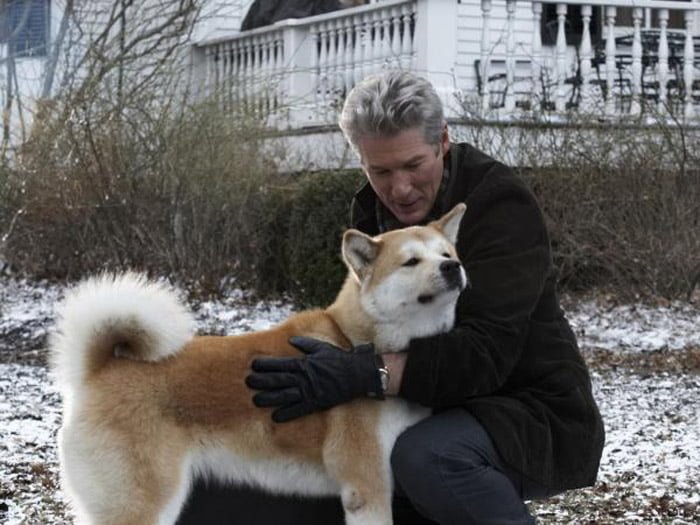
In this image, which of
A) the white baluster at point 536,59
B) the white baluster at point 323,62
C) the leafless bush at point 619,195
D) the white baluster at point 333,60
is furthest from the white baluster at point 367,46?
the leafless bush at point 619,195

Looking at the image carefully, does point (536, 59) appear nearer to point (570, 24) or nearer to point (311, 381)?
point (570, 24)

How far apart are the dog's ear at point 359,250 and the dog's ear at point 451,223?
19 cm

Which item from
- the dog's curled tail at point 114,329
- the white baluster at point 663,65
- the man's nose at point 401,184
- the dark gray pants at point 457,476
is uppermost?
the white baluster at point 663,65

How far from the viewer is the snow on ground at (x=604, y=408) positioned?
525 centimetres

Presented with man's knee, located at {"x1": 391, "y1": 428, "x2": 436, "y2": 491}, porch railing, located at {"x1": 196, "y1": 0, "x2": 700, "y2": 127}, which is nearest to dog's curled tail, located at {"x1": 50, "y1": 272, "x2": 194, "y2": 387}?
man's knee, located at {"x1": 391, "y1": 428, "x2": 436, "y2": 491}

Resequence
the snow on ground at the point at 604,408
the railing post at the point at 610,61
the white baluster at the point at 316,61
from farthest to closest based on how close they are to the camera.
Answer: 1. the white baluster at the point at 316,61
2. the railing post at the point at 610,61
3. the snow on ground at the point at 604,408

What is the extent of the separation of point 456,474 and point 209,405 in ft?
2.28

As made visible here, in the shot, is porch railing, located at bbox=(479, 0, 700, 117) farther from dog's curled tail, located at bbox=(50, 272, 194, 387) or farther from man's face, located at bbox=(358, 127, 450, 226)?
dog's curled tail, located at bbox=(50, 272, 194, 387)

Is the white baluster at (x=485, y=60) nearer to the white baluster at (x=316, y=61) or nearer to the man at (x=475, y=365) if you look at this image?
the white baluster at (x=316, y=61)

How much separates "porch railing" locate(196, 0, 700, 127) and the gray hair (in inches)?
271

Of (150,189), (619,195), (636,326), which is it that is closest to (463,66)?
(619,195)

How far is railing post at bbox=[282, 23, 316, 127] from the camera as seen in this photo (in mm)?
12422

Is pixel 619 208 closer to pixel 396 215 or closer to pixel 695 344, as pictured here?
pixel 695 344

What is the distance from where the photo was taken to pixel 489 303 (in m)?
3.56
